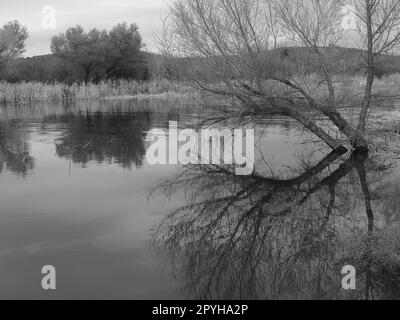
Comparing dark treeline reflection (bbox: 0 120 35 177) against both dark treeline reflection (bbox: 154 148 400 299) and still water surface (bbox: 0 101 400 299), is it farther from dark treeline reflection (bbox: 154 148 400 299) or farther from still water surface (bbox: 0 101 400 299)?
dark treeline reflection (bbox: 154 148 400 299)

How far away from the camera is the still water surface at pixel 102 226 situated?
4695 mm

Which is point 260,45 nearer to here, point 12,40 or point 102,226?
point 102,226

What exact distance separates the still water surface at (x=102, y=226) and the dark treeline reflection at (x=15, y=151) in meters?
0.02

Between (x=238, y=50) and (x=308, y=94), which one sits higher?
(x=238, y=50)

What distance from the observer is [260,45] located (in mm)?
10516

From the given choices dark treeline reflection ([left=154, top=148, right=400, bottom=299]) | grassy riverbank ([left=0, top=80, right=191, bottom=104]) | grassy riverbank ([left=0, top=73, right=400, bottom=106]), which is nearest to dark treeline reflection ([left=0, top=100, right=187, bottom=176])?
grassy riverbank ([left=0, top=73, right=400, bottom=106])

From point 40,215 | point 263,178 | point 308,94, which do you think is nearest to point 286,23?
point 308,94

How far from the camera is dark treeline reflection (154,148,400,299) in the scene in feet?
15.5

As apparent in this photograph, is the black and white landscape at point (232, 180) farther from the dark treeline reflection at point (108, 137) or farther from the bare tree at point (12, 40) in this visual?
the bare tree at point (12, 40)

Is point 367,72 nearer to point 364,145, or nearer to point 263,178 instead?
point 364,145

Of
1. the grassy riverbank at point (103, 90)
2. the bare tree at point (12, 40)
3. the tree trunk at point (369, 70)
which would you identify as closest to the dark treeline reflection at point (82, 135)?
the grassy riverbank at point (103, 90)

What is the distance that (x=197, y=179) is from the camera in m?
8.89

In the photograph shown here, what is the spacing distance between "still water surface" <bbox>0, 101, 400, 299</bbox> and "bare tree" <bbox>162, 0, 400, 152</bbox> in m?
1.21

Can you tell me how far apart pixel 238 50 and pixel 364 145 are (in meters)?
3.36
